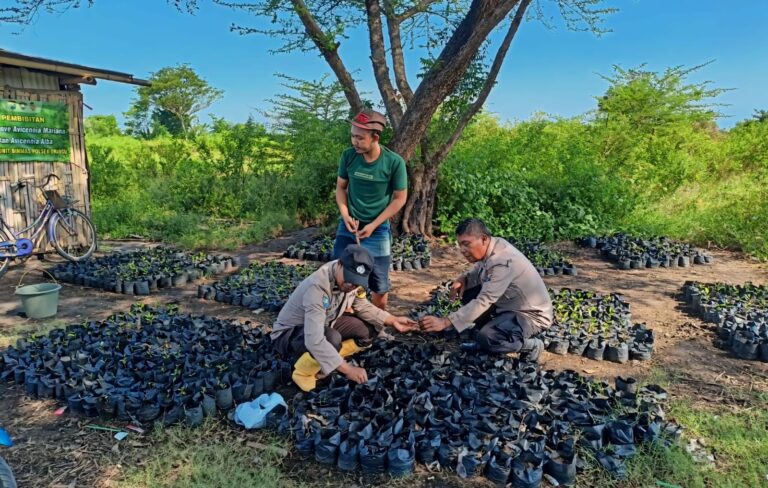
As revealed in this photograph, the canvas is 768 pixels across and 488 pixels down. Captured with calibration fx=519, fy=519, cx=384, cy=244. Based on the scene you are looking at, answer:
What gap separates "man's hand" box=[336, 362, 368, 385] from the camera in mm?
3209

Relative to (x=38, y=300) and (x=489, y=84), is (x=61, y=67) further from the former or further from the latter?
(x=489, y=84)

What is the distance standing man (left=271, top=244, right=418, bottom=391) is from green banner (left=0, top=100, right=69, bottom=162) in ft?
19.5

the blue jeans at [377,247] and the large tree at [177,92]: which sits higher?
the large tree at [177,92]

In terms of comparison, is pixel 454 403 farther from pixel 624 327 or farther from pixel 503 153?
pixel 503 153

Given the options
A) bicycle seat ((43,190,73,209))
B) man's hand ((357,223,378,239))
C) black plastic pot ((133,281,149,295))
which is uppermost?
bicycle seat ((43,190,73,209))

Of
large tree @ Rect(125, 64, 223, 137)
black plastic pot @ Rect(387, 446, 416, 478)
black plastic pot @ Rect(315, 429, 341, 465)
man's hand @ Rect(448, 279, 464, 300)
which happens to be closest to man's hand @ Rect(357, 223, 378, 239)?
man's hand @ Rect(448, 279, 464, 300)

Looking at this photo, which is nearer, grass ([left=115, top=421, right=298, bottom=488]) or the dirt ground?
grass ([left=115, top=421, right=298, bottom=488])

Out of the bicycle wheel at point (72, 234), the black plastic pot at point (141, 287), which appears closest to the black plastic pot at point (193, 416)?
the black plastic pot at point (141, 287)

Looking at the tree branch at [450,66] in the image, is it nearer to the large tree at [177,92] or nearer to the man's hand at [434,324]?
the man's hand at [434,324]

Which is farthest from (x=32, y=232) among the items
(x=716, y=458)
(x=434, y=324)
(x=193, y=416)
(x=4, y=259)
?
(x=716, y=458)

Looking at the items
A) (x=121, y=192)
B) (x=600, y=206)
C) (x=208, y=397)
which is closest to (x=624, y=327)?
(x=208, y=397)

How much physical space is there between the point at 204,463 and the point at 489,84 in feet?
24.2

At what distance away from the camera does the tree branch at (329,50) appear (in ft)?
25.1

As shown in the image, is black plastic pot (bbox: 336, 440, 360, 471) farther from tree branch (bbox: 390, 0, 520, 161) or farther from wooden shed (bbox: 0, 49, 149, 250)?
wooden shed (bbox: 0, 49, 149, 250)
